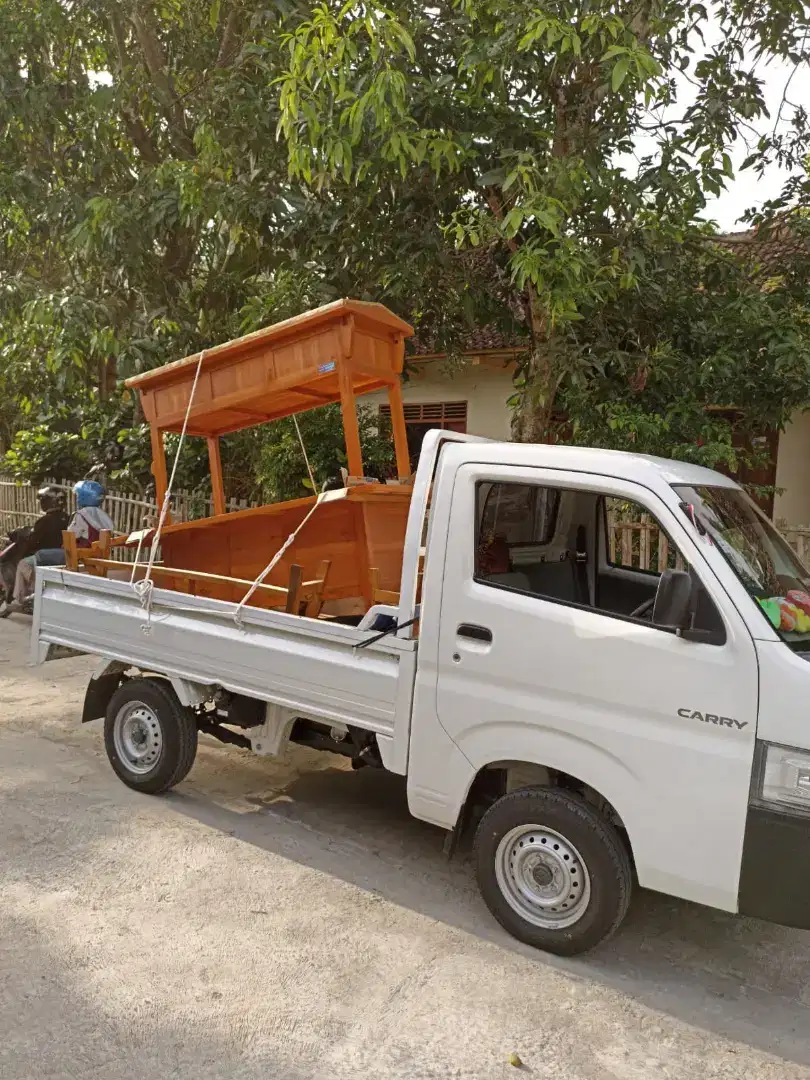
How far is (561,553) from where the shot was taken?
4285mm

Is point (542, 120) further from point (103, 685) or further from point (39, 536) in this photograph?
point (39, 536)

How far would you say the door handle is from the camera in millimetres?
3484

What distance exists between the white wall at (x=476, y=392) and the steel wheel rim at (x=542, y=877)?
947cm

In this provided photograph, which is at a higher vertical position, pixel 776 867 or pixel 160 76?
pixel 160 76

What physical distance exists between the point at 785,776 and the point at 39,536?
29.7 feet

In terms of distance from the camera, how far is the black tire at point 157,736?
15.6ft

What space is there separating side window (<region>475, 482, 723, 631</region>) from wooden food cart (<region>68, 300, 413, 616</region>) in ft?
2.51

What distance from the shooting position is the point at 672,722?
3066mm

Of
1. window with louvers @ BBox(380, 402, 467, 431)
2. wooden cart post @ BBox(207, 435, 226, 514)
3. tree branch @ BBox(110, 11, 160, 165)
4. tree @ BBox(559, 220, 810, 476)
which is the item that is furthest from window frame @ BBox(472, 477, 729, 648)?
window with louvers @ BBox(380, 402, 467, 431)

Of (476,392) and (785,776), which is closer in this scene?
(785,776)

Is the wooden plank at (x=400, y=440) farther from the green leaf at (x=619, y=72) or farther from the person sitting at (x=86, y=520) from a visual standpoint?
the person sitting at (x=86, y=520)

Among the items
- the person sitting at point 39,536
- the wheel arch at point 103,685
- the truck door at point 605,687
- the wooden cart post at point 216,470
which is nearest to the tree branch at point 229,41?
the person sitting at point 39,536

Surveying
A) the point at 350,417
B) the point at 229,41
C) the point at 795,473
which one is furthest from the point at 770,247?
the point at 229,41

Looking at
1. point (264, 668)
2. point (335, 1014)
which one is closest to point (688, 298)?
point (264, 668)
